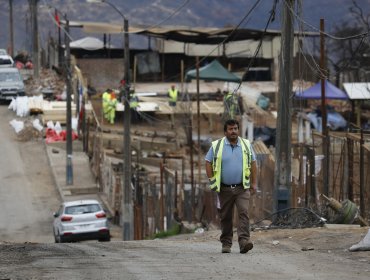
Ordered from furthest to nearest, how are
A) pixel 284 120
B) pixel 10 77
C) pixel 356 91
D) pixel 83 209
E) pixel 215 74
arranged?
pixel 10 77 < pixel 215 74 < pixel 356 91 < pixel 83 209 < pixel 284 120

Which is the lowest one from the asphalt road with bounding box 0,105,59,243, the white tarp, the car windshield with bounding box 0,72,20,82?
the asphalt road with bounding box 0,105,59,243

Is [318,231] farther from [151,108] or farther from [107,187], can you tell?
[151,108]

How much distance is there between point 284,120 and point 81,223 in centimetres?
1260

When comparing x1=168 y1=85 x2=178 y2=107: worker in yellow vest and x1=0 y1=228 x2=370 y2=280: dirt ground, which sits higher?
x1=168 y1=85 x2=178 y2=107: worker in yellow vest

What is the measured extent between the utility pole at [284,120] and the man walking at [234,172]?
664 cm

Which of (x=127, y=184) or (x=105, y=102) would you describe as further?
(x=105, y=102)

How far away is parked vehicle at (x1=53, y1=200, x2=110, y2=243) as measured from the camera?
30281 mm

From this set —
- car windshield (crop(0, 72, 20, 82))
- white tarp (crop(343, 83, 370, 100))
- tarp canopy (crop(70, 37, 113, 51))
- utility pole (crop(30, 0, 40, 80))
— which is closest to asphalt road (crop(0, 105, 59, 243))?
car windshield (crop(0, 72, 20, 82))

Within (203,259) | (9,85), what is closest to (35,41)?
(9,85)

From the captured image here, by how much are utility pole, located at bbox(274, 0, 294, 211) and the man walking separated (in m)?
6.64

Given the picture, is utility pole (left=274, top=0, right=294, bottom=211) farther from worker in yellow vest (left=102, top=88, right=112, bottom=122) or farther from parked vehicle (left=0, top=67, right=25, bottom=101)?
parked vehicle (left=0, top=67, right=25, bottom=101)

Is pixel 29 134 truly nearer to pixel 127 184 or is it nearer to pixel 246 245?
pixel 127 184

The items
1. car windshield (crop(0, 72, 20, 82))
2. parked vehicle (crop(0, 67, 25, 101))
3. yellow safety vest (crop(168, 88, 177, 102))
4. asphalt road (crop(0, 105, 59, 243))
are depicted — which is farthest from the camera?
car windshield (crop(0, 72, 20, 82))

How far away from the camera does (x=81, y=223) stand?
3052 cm
